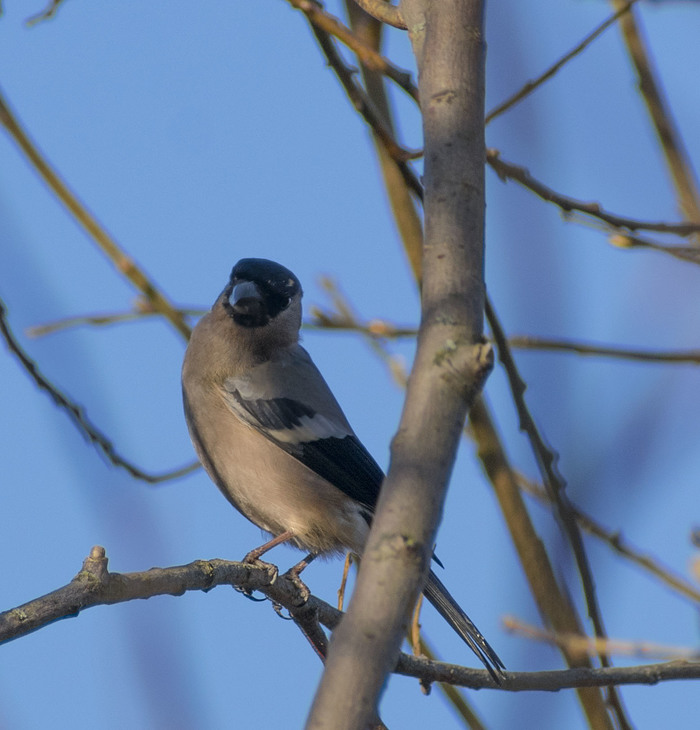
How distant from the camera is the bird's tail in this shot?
3496 millimetres

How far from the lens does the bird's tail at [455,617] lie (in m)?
3.50

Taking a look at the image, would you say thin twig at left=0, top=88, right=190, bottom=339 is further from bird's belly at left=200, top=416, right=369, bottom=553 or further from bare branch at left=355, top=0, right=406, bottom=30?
bare branch at left=355, top=0, right=406, bottom=30

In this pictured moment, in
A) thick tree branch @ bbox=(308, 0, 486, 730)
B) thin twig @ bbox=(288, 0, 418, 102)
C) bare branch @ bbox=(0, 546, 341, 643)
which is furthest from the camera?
thin twig @ bbox=(288, 0, 418, 102)

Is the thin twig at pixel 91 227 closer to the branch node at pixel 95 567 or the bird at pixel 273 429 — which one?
the bird at pixel 273 429

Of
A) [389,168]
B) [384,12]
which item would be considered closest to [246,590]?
[389,168]

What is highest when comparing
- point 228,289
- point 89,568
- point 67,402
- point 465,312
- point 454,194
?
point 228,289

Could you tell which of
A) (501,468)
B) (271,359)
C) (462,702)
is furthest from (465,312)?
(271,359)

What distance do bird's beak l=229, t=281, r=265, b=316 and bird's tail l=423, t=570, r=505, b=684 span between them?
1.52 metres

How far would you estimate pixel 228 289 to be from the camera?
4684 mm

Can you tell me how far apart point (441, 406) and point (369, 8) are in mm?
1706

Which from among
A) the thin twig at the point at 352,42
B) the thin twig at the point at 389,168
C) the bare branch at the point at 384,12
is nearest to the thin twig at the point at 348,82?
the thin twig at the point at 352,42

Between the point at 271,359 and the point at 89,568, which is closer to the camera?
the point at 89,568

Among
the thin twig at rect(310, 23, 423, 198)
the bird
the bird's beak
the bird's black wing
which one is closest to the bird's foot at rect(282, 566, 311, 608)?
the bird

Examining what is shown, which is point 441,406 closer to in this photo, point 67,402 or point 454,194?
point 454,194
